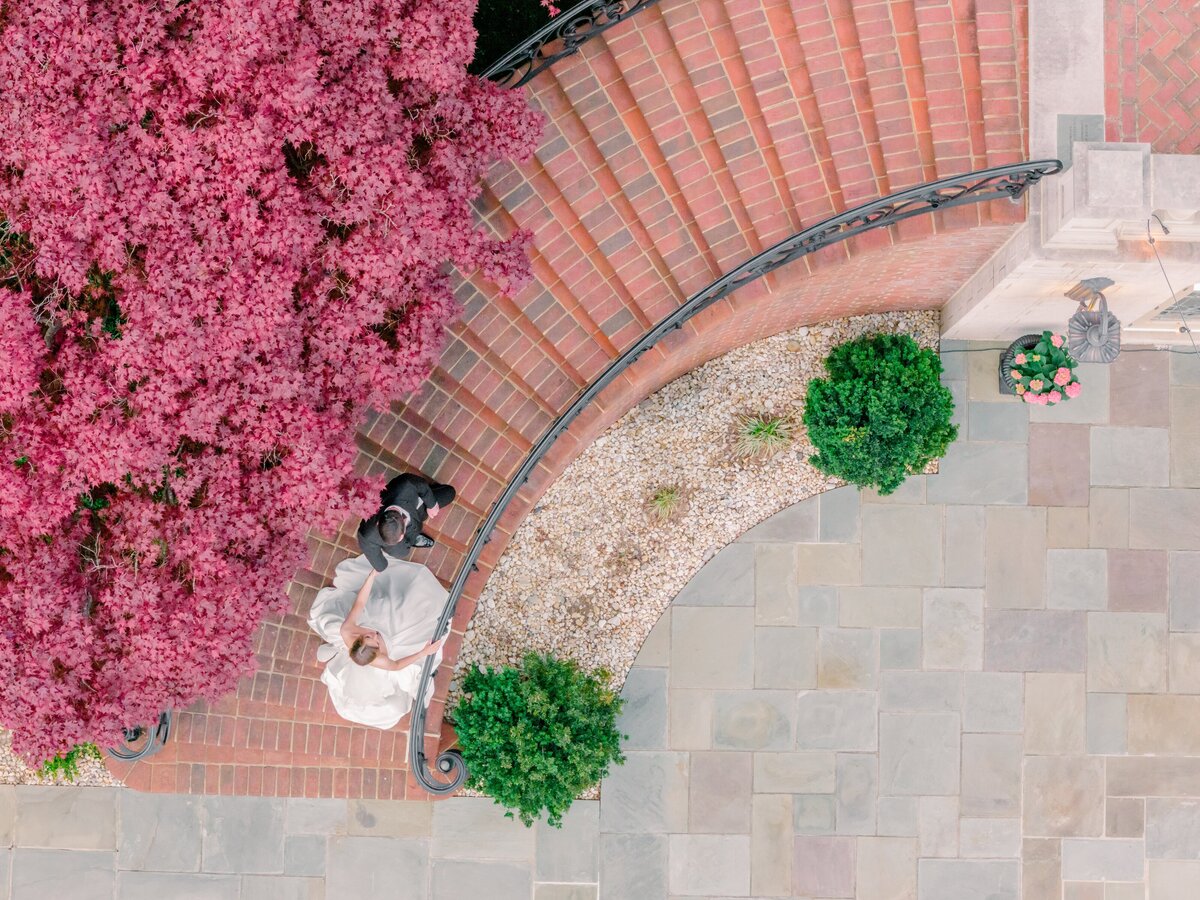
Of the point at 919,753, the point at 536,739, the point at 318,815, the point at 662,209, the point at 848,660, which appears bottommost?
the point at 318,815

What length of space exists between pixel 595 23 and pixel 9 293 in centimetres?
433

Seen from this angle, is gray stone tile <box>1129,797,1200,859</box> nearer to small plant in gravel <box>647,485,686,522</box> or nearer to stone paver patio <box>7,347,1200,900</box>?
stone paver patio <box>7,347,1200,900</box>

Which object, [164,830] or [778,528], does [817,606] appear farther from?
[164,830]

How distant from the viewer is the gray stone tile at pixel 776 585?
28.7 ft

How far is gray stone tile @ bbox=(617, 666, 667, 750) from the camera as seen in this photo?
8641 mm

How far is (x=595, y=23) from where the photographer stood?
6.90 meters

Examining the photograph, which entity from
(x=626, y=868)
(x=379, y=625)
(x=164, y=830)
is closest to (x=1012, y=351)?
(x=626, y=868)

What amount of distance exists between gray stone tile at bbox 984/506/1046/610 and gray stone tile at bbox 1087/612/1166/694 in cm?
63

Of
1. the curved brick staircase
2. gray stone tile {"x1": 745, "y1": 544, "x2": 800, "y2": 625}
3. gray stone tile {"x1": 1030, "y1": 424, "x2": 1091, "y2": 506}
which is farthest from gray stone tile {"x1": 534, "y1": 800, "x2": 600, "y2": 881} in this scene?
gray stone tile {"x1": 1030, "y1": 424, "x2": 1091, "y2": 506}

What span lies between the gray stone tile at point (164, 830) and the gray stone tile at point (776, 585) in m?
5.52

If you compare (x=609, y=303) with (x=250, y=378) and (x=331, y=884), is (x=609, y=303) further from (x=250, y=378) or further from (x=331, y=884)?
(x=331, y=884)

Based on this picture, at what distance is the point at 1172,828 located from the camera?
8.62 m

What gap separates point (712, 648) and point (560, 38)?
5.39 m

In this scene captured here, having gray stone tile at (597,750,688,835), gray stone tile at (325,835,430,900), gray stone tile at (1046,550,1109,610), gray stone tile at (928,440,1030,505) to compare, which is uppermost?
gray stone tile at (928,440,1030,505)
